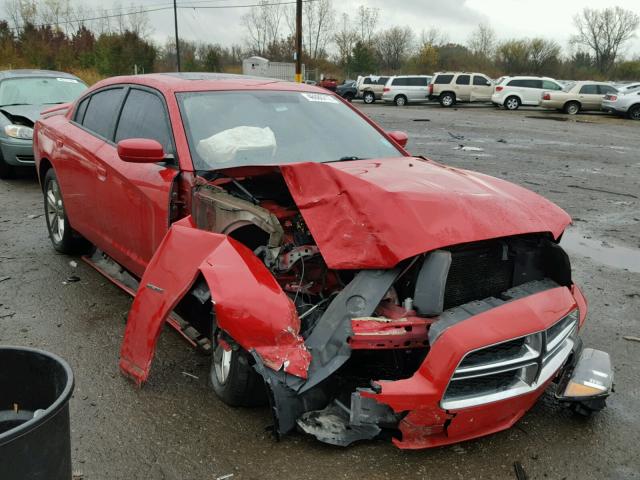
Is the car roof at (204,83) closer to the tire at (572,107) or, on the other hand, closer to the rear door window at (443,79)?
the tire at (572,107)

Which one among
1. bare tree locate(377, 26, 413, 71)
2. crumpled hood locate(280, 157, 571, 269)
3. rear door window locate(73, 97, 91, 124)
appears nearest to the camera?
crumpled hood locate(280, 157, 571, 269)

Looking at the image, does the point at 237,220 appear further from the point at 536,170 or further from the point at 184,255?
the point at 536,170

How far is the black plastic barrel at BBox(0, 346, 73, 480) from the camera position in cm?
160

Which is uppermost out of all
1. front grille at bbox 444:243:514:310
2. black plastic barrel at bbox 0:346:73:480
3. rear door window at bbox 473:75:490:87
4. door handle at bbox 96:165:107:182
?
rear door window at bbox 473:75:490:87

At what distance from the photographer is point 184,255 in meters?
2.98

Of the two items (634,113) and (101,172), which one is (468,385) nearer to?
(101,172)

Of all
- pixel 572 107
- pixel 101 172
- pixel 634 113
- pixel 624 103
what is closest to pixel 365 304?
pixel 101 172

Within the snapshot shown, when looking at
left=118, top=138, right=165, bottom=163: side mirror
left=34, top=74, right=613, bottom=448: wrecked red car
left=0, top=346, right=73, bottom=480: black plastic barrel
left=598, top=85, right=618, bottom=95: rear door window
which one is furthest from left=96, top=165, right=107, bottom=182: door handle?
left=598, top=85, right=618, bottom=95: rear door window

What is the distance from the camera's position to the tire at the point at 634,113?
Result: 24792 mm

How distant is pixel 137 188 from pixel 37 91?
723 centimetres

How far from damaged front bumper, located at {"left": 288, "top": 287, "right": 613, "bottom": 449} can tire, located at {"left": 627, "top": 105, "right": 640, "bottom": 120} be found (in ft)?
85.6

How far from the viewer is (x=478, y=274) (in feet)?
8.86

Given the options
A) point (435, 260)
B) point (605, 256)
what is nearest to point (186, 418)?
point (435, 260)

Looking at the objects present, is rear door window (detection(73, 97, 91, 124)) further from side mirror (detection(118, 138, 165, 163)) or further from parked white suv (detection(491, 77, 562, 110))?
parked white suv (detection(491, 77, 562, 110))
